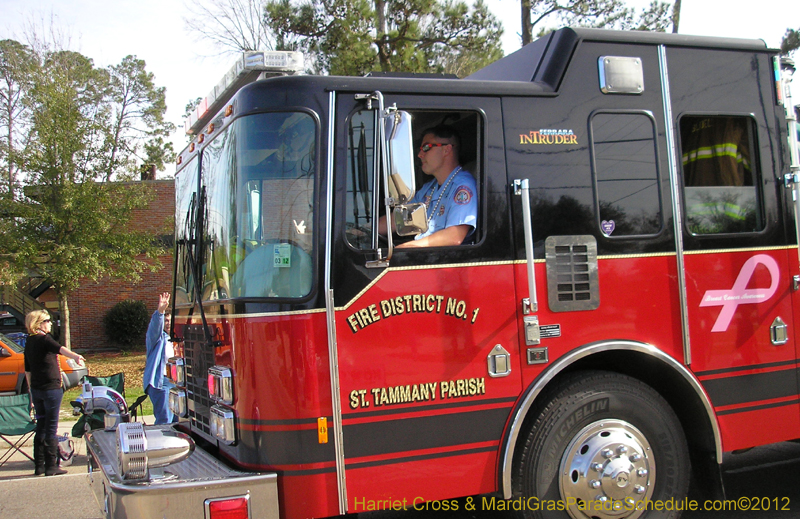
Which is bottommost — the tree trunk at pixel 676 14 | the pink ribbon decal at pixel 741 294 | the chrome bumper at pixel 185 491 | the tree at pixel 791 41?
the chrome bumper at pixel 185 491

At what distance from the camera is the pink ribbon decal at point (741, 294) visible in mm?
3939

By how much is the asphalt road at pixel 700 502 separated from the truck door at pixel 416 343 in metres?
1.42

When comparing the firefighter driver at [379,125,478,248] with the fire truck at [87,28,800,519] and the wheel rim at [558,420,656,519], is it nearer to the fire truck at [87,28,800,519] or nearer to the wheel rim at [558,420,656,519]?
the fire truck at [87,28,800,519]

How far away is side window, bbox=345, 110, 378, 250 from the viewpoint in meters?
3.33

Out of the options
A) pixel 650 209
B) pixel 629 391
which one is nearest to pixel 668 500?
pixel 629 391

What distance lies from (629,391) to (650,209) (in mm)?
1049

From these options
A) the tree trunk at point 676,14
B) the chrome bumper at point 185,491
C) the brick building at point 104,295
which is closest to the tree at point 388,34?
the tree trunk at point 676,14

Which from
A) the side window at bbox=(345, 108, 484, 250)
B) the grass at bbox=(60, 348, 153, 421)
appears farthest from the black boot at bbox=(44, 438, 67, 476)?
the side window at bbox=(345, 108, 484, 250)

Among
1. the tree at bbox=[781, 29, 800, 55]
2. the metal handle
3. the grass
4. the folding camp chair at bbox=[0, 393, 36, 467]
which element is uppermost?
the tree at bbox=[781, 29, 800, 55]

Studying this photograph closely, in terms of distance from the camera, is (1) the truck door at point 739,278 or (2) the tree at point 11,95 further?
(2) the tree at point 11,95

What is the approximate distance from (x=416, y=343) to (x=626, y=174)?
1.61 meters

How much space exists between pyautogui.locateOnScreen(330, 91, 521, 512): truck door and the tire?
9.7 inches

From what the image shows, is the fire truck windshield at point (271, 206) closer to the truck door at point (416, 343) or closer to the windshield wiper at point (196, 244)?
the truck door at point (416, 343)

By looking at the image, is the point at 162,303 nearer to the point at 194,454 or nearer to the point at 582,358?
the point at 194,454
